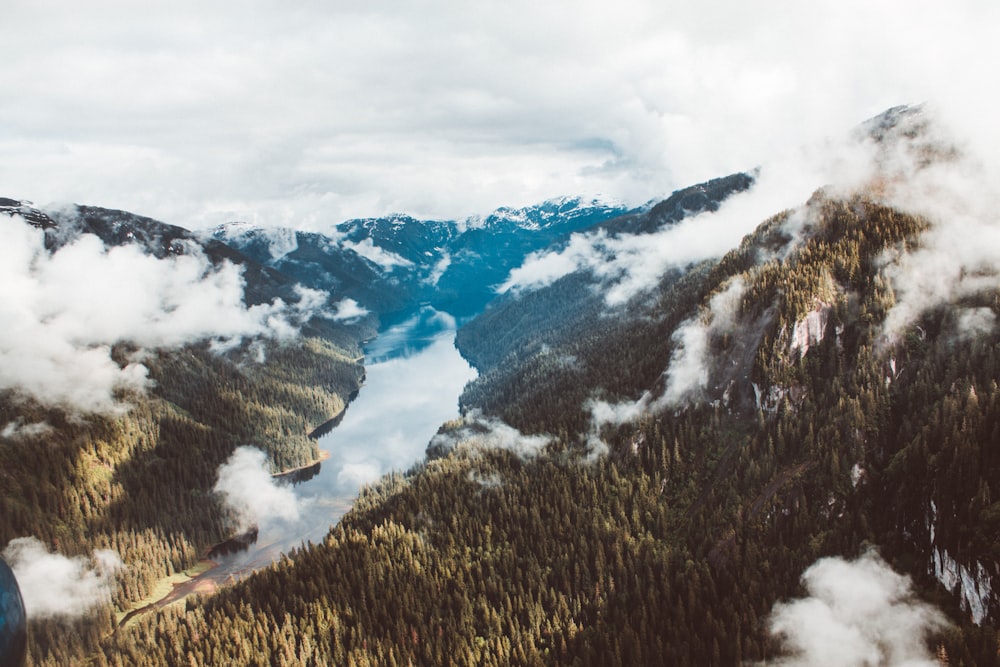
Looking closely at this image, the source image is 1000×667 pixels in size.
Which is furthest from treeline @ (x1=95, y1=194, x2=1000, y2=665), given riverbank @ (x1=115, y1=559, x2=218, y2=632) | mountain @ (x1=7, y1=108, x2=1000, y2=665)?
riverbank @ (x1=115, y1=559, x2=218, y2=632)

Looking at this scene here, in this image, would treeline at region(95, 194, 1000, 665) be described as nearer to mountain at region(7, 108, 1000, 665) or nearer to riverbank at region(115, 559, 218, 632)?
mountain at region(7, 108, 1000, 665)

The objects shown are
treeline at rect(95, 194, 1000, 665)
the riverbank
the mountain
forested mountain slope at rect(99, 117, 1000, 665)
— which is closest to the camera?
the mountain

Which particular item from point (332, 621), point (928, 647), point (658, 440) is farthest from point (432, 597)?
point (928, 647)

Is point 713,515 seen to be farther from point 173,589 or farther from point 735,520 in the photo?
point 173,589

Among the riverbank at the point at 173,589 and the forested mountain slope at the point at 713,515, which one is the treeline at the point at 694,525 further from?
the riverbank at the point at 173,589

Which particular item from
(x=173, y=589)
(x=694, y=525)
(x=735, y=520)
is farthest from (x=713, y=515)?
(x=173, y=589)

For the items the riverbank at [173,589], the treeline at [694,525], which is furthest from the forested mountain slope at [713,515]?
the riverbank at [173,589]

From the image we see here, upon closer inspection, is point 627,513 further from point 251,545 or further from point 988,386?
point 251,545
